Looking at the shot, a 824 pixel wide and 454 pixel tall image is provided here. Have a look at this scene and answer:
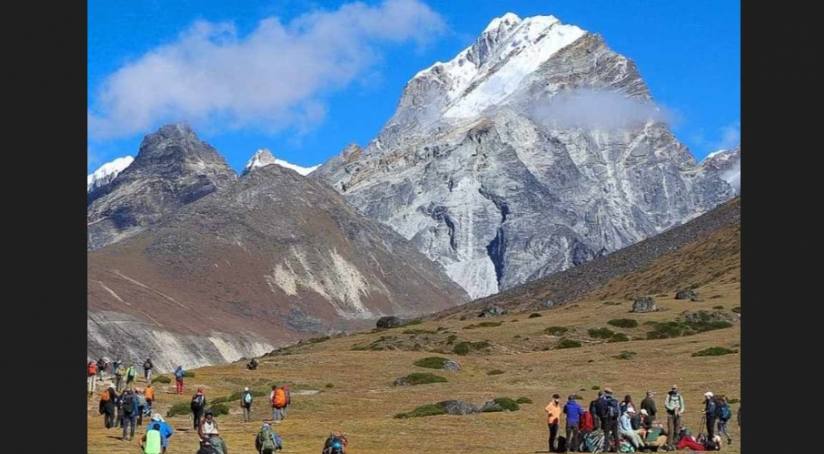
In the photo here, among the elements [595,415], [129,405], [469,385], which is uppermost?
[595,415]

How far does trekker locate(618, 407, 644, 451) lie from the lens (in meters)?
40.1

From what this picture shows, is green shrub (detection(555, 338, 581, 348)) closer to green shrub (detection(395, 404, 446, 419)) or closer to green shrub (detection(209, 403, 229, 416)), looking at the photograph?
green shrub (detection(395, 404, 446, 419))

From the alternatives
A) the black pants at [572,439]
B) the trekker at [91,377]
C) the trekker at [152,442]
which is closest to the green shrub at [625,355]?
the trekker at [91,377]

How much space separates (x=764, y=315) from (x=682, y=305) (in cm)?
9250

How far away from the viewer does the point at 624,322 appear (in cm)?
11769

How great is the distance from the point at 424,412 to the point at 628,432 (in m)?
20.4

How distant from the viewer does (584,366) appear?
8494 centimetres

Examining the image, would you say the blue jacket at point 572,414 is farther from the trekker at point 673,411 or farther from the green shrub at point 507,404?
the green shrub at point 507,404

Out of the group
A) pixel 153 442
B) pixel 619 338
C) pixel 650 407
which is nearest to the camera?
pixel 153 442

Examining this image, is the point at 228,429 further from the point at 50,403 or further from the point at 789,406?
the point at 789,406

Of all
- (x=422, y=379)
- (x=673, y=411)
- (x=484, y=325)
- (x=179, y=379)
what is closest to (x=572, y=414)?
(x=673, y=411)

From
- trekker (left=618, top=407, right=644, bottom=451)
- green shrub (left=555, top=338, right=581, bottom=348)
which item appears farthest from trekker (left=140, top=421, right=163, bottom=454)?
green shrub (left=555, top=338, right=581, bottom=348)

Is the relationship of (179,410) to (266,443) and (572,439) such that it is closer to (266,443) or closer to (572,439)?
(266,443)

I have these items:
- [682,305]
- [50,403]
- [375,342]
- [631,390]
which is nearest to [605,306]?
[682,305]
